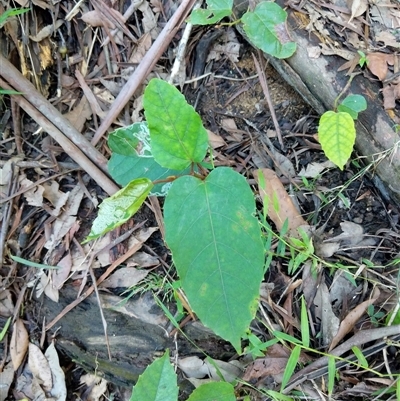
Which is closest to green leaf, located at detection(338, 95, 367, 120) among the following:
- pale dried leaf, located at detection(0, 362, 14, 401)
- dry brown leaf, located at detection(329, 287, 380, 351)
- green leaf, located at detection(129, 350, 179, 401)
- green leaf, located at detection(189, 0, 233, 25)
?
green leaf, located at detection(189, 0, 233, 25)

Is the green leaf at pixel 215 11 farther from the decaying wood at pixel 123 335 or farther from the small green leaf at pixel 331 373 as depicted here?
the small green leaf at pixel 331 373

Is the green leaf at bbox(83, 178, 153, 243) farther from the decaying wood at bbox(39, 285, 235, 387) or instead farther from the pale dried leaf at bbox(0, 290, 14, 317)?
the pale dried leaf at bbox(0, 290, 14, 317)

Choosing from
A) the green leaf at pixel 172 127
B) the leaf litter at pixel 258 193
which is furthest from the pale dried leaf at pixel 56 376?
the green leaf at pixel 172 127

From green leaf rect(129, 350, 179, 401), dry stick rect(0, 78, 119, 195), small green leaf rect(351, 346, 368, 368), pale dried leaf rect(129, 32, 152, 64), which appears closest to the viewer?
green leaf rect(129, 350, 179, 401)

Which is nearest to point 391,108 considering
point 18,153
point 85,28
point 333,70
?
point 333,70

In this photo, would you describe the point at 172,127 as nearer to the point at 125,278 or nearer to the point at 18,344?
the point at 125,278

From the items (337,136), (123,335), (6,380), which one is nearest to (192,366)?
(123,335)
